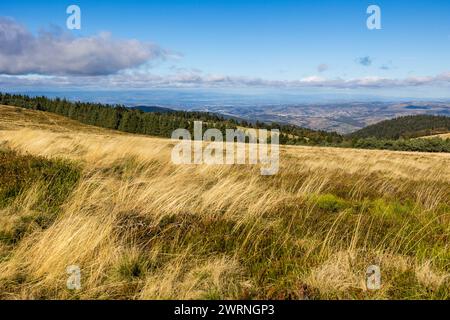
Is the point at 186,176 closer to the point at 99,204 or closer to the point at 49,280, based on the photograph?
the point at 99,204

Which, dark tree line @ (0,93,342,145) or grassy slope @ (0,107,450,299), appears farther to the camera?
dark tree line @ (0,93,342,145)

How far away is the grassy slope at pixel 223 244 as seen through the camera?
10.8 ft

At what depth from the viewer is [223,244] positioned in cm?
425

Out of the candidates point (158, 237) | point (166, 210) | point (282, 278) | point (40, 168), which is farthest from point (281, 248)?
point (40, 168)

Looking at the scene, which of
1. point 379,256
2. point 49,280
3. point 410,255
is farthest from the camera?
point 410,255

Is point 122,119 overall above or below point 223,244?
above

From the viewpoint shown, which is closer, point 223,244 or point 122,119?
point 223,244

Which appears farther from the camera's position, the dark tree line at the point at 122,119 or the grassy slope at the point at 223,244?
the dark tree line at the point at 122,119

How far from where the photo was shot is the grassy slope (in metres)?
3.31

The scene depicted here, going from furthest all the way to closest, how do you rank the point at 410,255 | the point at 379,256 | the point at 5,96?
the point at 5,96, the point at 410,255, the point at 379,256

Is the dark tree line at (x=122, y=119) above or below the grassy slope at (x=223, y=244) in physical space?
above

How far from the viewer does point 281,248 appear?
4.18 m

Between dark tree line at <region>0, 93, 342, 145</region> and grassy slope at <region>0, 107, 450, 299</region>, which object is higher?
dark tree line at <region>0, 93, 342, 145</region>

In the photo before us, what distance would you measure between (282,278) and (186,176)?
4.36 m
